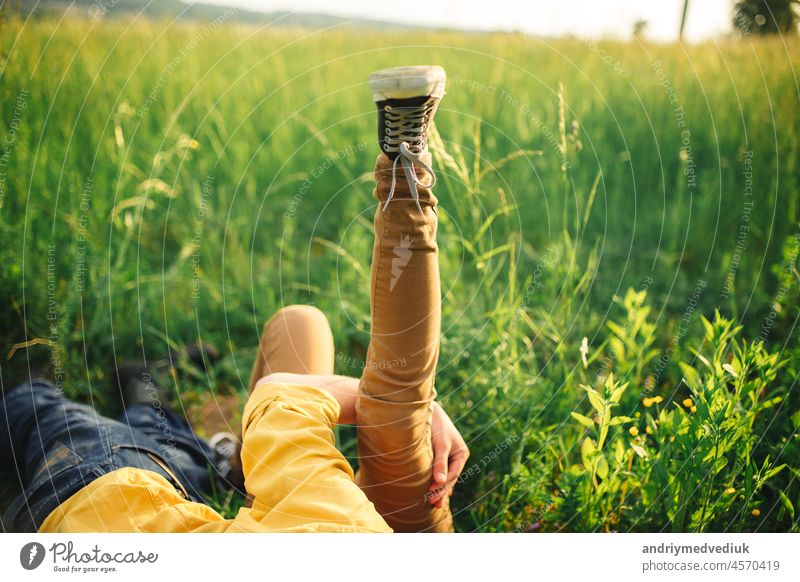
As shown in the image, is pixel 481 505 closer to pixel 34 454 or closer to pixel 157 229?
pixel 34 454

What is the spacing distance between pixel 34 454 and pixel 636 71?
283cm

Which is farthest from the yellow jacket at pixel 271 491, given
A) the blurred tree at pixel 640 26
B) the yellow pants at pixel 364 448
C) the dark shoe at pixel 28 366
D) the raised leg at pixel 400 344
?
the blurred tree at pixel 640 26

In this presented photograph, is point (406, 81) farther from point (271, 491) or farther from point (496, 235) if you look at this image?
point (496, 235)

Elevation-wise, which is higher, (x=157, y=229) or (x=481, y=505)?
(x=157, y=229)

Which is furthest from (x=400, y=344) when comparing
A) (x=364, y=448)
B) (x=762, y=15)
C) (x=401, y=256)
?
(x=762, y=15)

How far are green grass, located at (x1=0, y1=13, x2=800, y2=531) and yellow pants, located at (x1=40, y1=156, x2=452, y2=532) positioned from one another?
0.31 metres

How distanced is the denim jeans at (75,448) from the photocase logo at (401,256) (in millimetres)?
690

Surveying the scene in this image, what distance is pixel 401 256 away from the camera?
1027 mm

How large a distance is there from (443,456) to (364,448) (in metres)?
0.17

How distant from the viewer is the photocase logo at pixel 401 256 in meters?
1.02

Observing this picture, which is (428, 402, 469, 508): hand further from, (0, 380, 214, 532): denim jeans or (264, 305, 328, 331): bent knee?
(0, 380, 214, 532): denim jeans

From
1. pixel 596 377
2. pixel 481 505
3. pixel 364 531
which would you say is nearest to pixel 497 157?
pixel 596 377

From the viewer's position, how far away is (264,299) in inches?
85.4
